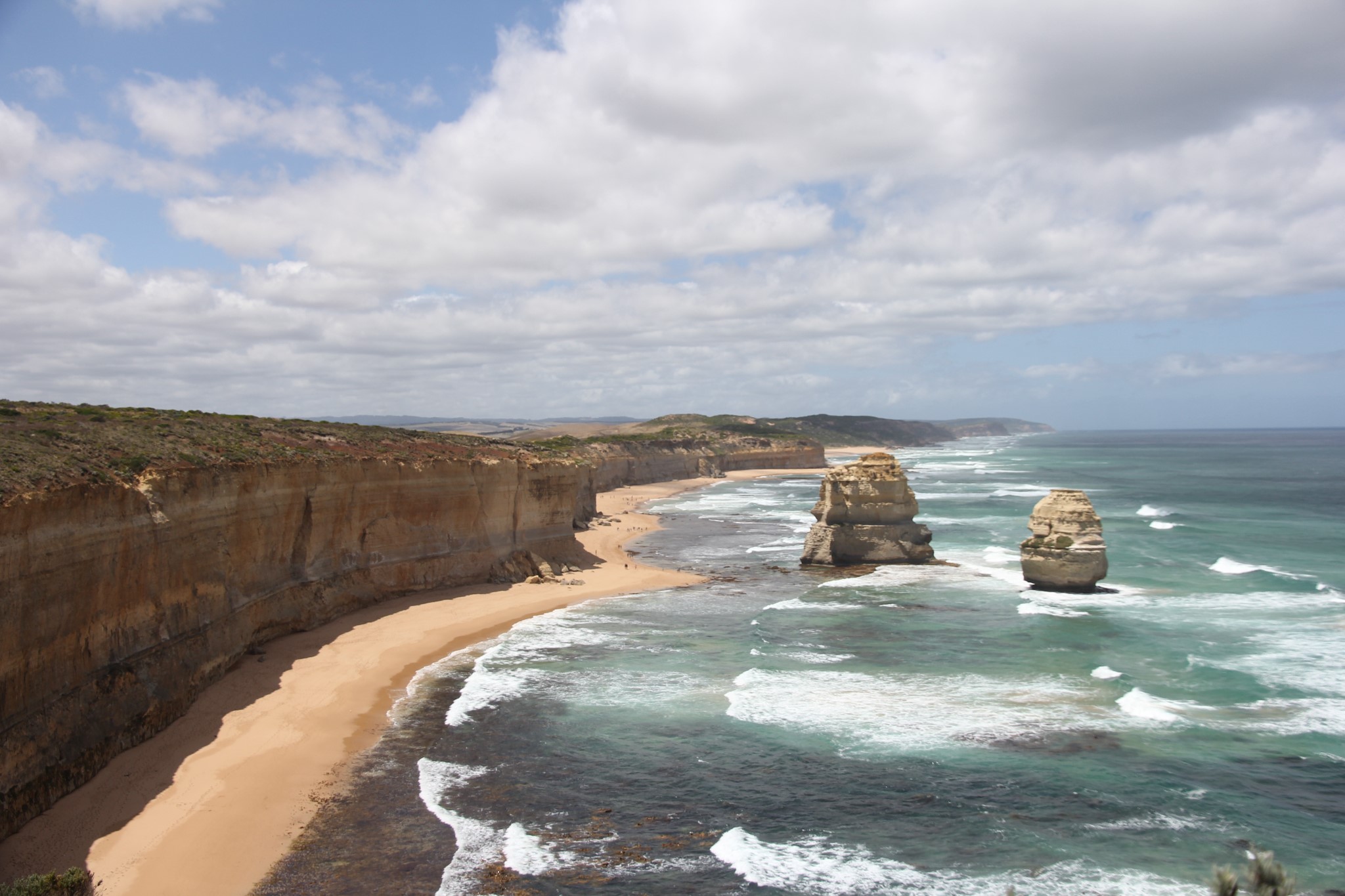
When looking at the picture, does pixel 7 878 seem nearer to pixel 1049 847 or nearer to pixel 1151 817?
pixel 1049 847

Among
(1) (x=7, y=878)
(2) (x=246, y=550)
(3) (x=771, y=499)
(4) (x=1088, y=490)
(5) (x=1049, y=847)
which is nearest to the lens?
(1) (x=7, y=878)

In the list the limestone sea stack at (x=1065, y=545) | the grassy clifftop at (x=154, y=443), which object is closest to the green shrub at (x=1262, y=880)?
the grassy clifftop at (x=154, y=443)

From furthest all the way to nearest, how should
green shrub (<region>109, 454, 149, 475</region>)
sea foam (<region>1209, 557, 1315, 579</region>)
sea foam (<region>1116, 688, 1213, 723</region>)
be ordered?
sea foam (<region>1209, 557, 1315, 579</region>)
sea foam (<region>1116, 688, 1213, 723</region>)
green shrub (<region>109, 454, 149, 475</region>)

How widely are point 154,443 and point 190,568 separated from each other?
360 cm

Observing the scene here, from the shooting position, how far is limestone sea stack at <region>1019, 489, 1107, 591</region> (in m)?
31.2

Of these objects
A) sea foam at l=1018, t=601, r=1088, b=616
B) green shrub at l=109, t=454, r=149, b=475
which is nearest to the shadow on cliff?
green shrub at l=109, t=454, r=149, b=475

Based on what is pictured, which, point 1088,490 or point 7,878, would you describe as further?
point 1088,490

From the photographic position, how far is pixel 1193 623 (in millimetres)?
28234

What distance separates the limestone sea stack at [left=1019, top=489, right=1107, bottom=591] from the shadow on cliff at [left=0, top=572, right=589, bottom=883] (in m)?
19.4

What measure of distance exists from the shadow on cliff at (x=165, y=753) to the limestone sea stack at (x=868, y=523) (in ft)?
54.9

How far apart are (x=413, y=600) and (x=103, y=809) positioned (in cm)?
1616

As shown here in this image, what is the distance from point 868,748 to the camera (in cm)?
1791

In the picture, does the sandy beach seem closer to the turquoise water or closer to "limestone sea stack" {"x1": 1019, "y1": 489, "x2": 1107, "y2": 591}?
the turquoise water

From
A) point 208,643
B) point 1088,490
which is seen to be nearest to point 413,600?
point 208,643
